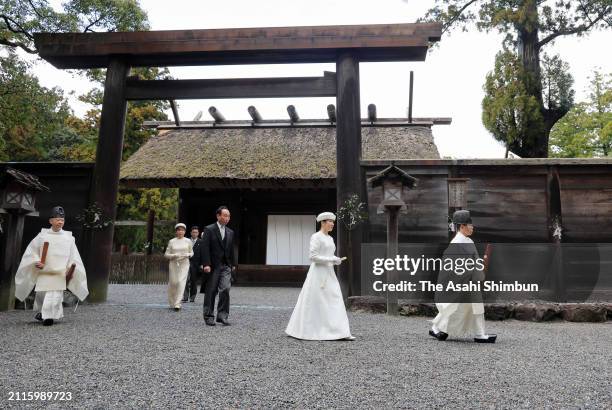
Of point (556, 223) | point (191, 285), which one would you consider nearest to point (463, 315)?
point (556, 223)

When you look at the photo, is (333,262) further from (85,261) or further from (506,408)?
(85,261)

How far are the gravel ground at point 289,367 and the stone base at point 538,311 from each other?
3.16 feet

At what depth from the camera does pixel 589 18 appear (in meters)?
11.7

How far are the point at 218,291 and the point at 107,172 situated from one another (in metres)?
3.70

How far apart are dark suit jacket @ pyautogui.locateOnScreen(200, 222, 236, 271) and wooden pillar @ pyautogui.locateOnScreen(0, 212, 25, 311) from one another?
146 inches

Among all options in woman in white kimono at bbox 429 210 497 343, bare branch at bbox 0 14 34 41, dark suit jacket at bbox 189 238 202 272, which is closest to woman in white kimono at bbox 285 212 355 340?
woman in white kimono at bbox 429 210 497 343

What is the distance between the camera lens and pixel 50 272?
19.6 ft

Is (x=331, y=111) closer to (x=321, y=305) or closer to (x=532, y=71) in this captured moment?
(x=532, y=71)

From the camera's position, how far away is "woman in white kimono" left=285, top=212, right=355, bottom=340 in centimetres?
516

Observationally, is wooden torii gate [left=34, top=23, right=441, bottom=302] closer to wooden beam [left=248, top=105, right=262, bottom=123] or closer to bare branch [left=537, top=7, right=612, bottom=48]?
bare branch [left=537, top=7, right=612, bottom=48]

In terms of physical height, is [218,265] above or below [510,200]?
below

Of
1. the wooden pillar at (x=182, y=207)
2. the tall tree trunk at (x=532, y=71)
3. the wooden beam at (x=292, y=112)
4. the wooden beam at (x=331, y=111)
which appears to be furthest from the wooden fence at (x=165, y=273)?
the tall tree trunk at (x=532, y=71)

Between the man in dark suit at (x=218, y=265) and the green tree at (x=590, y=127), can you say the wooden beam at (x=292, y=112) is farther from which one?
the green tree at (x=590, y=127)

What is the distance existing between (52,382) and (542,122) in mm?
12497
